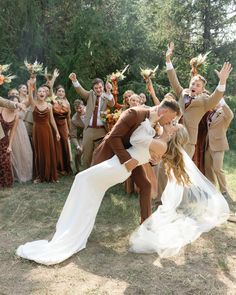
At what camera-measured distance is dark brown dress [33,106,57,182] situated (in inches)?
303

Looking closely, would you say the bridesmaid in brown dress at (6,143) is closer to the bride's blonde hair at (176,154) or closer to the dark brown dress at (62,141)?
the dark brown dress at (62,141)

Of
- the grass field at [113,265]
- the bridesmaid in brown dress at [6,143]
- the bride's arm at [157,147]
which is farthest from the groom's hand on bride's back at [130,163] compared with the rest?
the bridesmaid in brown dress at [6,143]

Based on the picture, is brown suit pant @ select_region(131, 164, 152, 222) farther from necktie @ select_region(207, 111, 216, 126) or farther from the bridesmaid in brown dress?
the bridesmaid in brown dress

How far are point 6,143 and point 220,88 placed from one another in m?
4.15

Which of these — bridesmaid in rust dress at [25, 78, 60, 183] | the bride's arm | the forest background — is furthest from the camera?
the forest background

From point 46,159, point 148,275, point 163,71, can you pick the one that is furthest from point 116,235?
point 163,71

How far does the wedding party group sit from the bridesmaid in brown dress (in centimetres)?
2

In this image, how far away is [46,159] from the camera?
778 cm

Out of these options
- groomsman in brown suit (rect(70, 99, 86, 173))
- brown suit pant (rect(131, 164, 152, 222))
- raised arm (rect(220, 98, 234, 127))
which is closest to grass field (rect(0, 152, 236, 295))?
brown suit pant (rect(131, 164, 152, 222))

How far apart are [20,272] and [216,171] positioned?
414 centimetres

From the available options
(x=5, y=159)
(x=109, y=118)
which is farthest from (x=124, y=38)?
(x=5, y=159)

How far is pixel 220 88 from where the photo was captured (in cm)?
566

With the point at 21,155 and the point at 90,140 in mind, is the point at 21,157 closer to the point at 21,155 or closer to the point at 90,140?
the point at 21,155

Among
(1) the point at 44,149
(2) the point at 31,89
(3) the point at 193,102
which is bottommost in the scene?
(1) the point at 44,149
